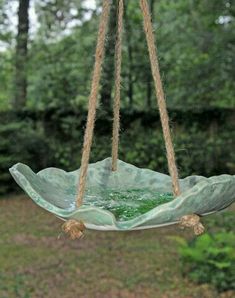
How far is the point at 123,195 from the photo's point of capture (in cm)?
127

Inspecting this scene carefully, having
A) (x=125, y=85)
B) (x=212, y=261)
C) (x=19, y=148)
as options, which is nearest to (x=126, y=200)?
(x=212, y=261)

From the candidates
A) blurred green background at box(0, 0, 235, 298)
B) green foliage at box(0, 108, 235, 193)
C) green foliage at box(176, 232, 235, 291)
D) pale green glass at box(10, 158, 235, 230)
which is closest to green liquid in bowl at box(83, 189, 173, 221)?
pale green glass at box(10, 158, 235, 230)

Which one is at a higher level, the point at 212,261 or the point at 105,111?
the point at 105,111

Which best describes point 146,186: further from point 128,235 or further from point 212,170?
point 212,170

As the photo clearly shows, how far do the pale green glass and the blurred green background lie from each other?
115 inches

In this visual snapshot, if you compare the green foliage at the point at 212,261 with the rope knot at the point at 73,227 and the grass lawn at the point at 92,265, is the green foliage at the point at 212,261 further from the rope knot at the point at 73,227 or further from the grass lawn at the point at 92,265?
the rope knot at the point at 73,227

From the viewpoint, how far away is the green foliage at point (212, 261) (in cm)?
373

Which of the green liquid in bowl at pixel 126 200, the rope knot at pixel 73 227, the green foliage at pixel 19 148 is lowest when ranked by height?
the rope knot at pixel 73 227

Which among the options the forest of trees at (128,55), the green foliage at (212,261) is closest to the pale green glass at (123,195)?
the green foliage at (212,261)

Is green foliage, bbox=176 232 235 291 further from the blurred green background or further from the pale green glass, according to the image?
the pale green glass

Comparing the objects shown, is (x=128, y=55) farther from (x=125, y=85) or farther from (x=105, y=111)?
(x=105, y=111)

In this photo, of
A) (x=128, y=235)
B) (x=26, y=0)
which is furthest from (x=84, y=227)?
(x=26, y=0)

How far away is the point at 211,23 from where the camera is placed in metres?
8.23

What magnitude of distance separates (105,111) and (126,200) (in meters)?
4.92
